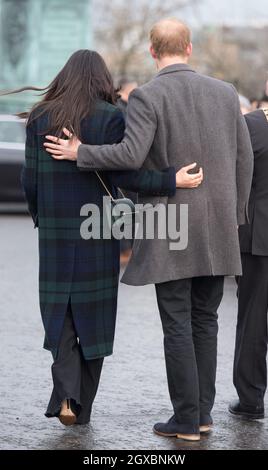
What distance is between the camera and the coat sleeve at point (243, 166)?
17.9 feet

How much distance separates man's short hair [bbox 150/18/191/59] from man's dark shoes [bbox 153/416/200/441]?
173 cm

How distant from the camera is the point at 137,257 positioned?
5.41 m

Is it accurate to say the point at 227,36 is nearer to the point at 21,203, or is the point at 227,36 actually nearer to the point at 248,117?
the point at 21,203

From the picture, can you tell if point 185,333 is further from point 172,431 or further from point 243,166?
point 243,166

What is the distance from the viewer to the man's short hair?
17.4 ft

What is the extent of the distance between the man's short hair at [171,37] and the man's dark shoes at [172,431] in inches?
68.3

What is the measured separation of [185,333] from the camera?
536 centimetres

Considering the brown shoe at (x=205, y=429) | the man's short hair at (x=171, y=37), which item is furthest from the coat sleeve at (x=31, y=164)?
the brown shoe at (x=205, y=429)

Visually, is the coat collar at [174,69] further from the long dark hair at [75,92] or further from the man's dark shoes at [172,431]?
the man's dark shoes at [172,431]

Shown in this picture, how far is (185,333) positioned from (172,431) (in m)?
0.48

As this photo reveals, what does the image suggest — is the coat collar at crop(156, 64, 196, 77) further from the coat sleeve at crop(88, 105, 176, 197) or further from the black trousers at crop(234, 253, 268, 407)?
the black trousers at crop(234, 253, 268, 407)

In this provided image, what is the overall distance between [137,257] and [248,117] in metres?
1.03

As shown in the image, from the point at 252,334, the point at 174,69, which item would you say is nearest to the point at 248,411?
the point at 252,334

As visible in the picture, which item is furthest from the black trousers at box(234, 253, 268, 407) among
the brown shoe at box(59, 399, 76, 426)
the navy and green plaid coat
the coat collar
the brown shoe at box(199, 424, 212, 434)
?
the coat collar
